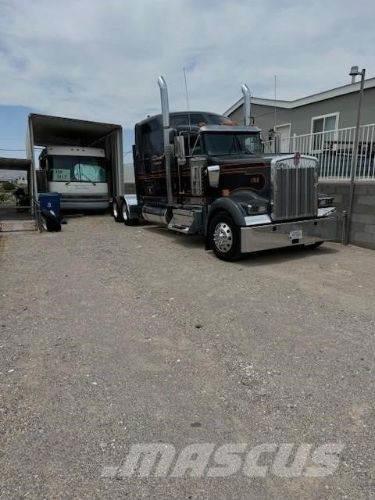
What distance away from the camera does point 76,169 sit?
1543cm

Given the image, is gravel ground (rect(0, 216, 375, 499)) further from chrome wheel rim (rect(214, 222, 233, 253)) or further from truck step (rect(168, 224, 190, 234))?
truck step (rect(168, 224, 190, 234))

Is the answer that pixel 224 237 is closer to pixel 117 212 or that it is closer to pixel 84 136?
pixel 117 212

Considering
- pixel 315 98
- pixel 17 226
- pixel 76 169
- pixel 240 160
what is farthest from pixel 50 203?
pixel 315 98

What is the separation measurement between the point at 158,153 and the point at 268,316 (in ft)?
22.2

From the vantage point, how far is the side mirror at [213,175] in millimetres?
7958

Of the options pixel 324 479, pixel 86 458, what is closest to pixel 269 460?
pixel 324 479

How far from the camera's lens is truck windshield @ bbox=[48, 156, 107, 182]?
1508 centimetres

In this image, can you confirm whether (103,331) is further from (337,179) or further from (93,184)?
(93,184)

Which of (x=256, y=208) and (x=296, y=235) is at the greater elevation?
(x=256, y=208)

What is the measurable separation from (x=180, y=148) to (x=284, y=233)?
2925 mm

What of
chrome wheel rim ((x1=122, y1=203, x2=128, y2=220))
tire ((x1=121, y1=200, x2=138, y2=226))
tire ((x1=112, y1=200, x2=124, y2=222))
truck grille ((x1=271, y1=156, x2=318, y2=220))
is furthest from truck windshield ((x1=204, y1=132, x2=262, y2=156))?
tire ((x1=112, y1=200, x2=124, y2=222))

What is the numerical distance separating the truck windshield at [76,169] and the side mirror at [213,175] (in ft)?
28.2

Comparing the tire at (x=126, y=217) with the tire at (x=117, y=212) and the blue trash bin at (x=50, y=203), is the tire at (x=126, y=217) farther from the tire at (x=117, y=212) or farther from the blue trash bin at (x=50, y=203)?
the blue trash bin at (x=50, y=203)
